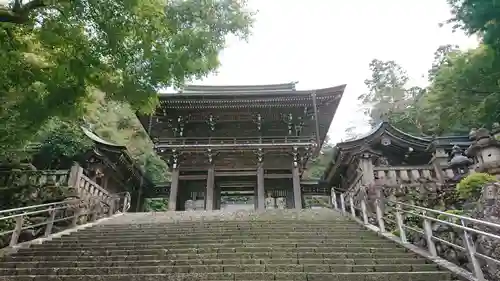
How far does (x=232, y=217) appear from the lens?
36.9ft

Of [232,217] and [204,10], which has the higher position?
[204,10]

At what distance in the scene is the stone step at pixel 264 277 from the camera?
486 cm

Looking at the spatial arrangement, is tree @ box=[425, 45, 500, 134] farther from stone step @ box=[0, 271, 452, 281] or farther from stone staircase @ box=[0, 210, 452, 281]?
stone step @ box=[0, 271, 452, 281]

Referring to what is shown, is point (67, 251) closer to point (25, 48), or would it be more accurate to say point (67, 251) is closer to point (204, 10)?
point (25, 48)

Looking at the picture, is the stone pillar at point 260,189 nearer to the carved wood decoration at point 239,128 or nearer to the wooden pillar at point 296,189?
the carved wood decoration at point 239,128

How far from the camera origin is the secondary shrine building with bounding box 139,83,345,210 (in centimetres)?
1727

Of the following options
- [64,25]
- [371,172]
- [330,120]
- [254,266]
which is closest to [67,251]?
[254,266]

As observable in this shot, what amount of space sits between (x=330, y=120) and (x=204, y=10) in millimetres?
14185

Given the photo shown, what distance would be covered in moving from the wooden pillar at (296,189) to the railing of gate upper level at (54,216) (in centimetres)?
837

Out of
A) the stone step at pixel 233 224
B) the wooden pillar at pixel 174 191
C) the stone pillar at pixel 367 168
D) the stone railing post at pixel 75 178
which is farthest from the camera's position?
the wooden pillar at pixel 174 191

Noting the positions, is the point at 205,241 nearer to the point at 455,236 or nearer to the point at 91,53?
the point at 91,53

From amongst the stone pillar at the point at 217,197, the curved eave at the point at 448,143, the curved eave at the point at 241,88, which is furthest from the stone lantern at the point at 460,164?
the curved eave at the point at 241,88

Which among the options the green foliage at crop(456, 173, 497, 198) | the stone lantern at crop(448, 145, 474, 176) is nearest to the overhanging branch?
the green foliage at crop(456, 173, 497, 198)

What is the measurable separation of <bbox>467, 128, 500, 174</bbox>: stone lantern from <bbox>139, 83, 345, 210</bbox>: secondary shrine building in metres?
7.32
